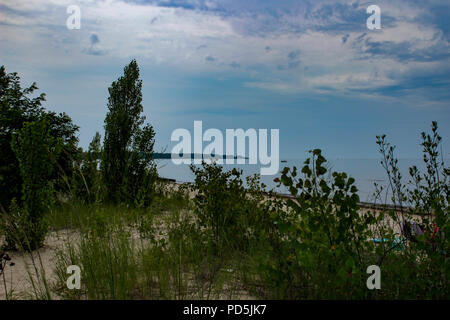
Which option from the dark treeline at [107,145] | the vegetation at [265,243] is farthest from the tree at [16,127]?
the vegetation at [265,243]

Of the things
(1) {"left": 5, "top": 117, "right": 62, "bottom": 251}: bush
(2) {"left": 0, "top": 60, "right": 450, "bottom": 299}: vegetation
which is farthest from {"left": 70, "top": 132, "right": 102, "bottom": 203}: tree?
(1) {"left": 5, "top": 117, "right": 62, "bottom": 251}: bush

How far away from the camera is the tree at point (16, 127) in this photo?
832cm

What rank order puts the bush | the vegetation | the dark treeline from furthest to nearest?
the dark treeline < the bush < the vegetation

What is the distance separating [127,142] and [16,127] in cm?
278

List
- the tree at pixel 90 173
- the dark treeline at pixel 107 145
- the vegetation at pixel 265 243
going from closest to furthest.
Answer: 1. the vegetation at pixel 265 243
2. the tree at pixel 90 173
3. the dark treeline at pixel 107 145

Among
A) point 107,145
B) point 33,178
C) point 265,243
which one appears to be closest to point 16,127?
point 107,145

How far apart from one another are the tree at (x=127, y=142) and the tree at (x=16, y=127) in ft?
3.06

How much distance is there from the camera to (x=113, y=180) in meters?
8.62

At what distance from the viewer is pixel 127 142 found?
8.97 m

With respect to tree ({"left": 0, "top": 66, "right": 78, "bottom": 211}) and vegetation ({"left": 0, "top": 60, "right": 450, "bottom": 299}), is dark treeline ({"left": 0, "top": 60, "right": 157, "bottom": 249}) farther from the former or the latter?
vegetation ({"left": 0, "top": 60, "right": 450, "bottom": 299})

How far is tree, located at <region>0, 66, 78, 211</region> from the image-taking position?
27.3ft

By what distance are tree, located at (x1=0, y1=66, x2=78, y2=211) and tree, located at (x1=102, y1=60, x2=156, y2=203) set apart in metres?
0.93

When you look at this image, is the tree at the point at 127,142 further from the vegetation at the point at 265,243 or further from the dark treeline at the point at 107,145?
the vegetation at the point at 265,243
